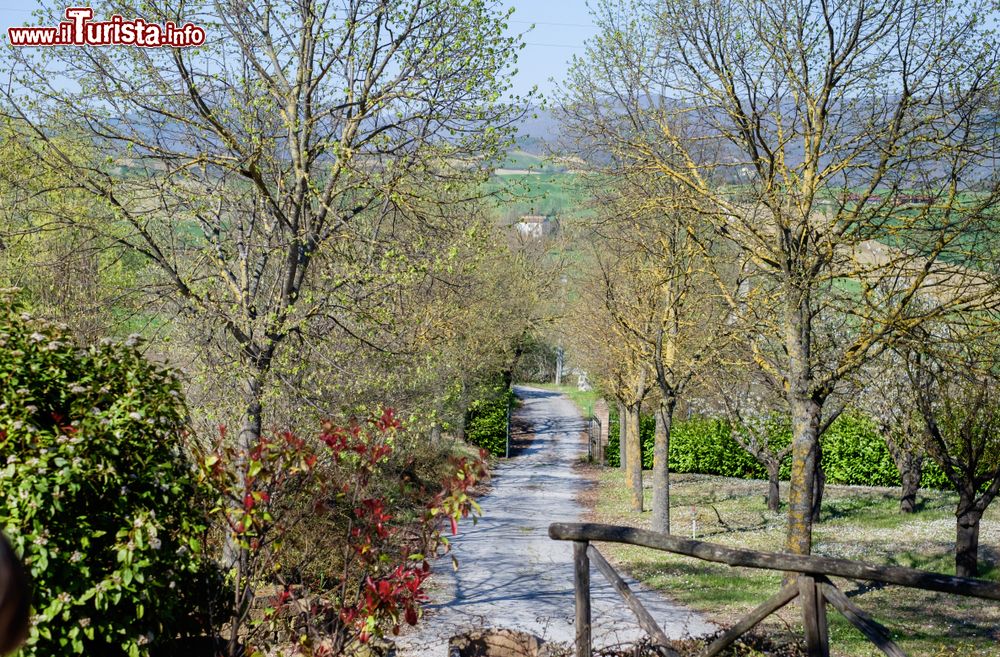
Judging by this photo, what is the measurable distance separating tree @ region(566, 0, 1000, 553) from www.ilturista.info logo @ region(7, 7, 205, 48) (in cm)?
553

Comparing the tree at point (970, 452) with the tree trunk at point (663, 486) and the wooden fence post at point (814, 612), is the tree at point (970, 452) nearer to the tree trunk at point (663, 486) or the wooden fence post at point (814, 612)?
the tree trunk at point (663, 486)

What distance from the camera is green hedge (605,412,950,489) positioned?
24.7 m

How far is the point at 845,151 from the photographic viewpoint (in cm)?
980

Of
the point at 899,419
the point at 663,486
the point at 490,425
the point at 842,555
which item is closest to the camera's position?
the point at 842,555

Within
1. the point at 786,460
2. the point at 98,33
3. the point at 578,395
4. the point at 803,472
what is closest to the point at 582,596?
the point at 803,472

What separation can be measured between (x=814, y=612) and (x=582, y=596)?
1498 millimetres

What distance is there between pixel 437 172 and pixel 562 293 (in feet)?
114

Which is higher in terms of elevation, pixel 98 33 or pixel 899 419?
pixel 98 33

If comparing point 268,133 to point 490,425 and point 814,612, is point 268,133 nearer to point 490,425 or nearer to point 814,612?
point 814,612

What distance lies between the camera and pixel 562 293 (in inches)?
1768

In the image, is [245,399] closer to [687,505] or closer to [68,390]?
[68,390]

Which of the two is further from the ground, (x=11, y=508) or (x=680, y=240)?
(x=680, y=240)

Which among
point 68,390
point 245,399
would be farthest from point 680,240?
point 68,390

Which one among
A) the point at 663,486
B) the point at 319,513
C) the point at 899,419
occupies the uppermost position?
the point at 319,513
